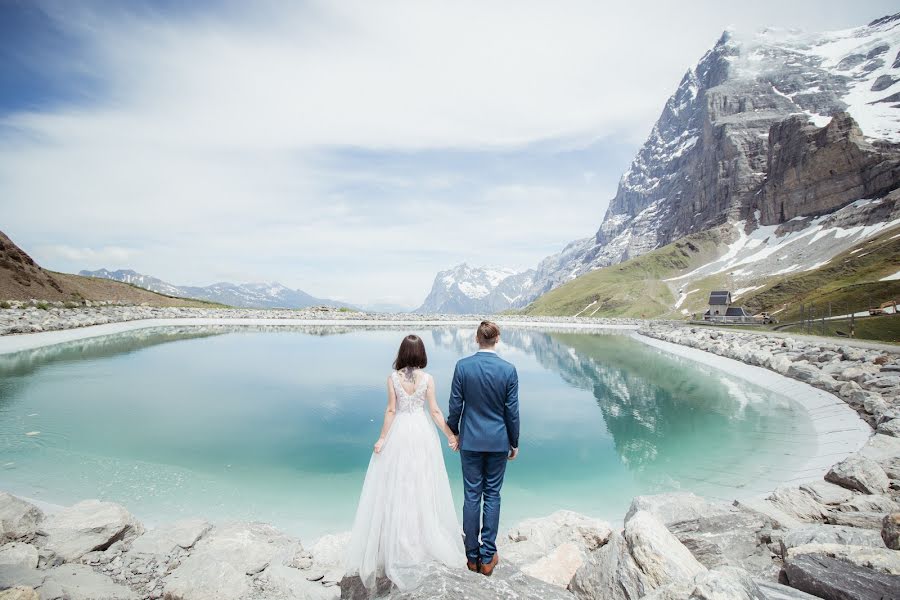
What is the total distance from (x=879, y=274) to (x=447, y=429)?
122309mm

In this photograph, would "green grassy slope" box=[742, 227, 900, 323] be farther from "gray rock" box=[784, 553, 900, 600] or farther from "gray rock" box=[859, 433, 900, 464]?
"gray rock" box=[784, 553, 900, 600]

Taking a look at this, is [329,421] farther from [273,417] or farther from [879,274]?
[879,274]

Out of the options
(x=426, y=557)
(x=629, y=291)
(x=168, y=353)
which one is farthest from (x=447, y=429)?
(x=629, y=291)

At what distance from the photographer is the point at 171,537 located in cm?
866

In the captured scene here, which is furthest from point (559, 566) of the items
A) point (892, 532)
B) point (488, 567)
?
point (892, 532)

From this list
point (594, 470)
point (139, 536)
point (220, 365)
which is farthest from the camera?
point (220, 365)

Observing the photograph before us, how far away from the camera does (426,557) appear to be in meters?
6.20

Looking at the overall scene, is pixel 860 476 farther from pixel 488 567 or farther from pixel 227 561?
pixel 227 561

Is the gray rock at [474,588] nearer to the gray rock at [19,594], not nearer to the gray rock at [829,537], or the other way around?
the gray rock at [829,537]

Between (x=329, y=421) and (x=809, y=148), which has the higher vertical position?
(x=809, y=148)

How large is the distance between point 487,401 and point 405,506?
1.80m

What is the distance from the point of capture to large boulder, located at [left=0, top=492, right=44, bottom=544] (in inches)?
309

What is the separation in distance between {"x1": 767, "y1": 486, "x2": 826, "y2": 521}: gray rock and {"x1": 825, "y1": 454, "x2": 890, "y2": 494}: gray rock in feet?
5.48

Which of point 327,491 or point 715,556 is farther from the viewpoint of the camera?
point 327,491
